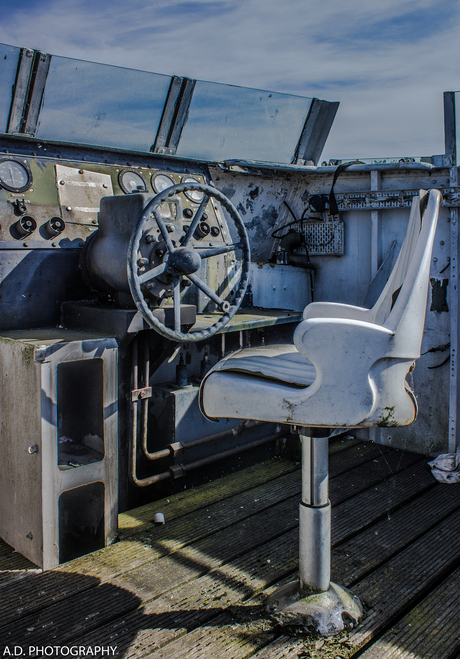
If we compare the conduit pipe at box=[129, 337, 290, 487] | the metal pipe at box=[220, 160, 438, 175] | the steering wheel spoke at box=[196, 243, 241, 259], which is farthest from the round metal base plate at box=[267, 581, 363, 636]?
the metal pipe at box=[220, 160, 438, 175]

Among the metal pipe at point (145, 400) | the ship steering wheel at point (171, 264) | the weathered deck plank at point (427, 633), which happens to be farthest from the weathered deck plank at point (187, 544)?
the ship steering wheel at point (171, 264)

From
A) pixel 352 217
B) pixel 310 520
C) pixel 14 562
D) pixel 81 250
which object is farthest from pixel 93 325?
pixel 352 217

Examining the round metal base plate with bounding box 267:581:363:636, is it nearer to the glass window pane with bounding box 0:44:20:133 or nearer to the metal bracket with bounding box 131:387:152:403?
the metal bracket with bounding box 131:387:152:403

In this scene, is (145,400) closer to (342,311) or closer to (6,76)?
(342,311)

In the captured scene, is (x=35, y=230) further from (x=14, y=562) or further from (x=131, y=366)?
(x=14, y=562)

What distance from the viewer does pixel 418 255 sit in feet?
4.10

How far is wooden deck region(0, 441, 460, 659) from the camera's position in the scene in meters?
1.45

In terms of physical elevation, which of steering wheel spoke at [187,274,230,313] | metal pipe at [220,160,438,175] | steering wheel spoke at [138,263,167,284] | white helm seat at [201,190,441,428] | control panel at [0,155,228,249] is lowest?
white helm seat at [201,190,441,428]

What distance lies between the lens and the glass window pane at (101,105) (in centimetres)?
270

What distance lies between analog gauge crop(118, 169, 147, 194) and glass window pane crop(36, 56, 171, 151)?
0.93ft

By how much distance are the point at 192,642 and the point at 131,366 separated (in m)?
1.03

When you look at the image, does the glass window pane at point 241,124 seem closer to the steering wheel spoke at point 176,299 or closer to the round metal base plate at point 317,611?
the steering wheel spoke at point 176,299

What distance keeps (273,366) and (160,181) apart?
1.77m

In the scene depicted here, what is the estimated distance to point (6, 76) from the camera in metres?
2.55
